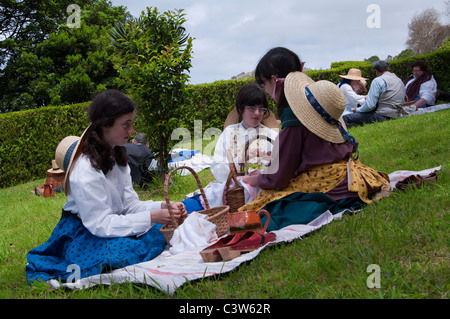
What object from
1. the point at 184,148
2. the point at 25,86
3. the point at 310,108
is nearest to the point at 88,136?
the point at 310,108

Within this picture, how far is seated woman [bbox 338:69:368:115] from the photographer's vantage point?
405 inches

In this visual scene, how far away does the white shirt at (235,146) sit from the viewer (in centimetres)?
461

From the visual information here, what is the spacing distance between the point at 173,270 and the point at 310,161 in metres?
1.51

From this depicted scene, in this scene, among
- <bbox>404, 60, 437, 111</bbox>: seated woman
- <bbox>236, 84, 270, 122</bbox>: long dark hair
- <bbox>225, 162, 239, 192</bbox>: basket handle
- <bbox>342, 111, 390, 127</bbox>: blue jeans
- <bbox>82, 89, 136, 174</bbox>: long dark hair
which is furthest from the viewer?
<bbox>404, 60, 437, 111</bbox>: seated woman

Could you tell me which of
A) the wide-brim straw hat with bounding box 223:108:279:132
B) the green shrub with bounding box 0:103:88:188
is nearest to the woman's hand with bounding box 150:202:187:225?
the wide-brim straw hat with bounding box 223:108:279:132

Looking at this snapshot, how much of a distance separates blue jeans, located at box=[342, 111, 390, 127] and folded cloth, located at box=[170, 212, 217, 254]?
7319 mm

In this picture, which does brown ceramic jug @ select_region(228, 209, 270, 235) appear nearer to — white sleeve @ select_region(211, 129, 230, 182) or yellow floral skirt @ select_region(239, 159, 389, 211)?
yellow floral skirt @ select_region(239, 159, 389, 211)

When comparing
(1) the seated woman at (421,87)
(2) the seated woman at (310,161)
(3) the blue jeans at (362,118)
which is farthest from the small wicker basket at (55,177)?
(1) the seated woman at (421,87)

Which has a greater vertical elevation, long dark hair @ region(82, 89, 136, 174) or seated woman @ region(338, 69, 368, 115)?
seated woman @ region(338, 69, 368, 115)

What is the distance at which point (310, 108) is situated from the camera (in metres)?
3.44

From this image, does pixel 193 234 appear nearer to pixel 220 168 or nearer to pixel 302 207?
pixel 302 207

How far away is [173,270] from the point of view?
8.61 ft

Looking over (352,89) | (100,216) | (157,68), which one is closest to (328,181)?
(100,216)

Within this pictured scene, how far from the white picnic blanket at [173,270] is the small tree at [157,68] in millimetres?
3697
